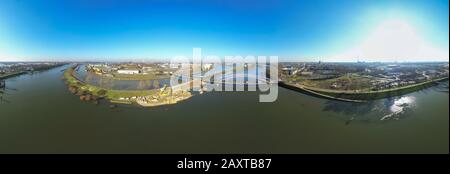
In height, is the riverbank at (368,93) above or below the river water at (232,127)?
above

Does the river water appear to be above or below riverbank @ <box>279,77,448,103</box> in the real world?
below

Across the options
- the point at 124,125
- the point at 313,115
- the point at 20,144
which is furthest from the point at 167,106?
the point at 313,115

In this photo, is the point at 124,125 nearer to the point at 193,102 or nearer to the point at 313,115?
the point at 193,102

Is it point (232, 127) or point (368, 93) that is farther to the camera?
point (368, 93)

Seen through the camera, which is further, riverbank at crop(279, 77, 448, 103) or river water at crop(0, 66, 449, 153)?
riverbank at crop(279, 77, 448, 103)

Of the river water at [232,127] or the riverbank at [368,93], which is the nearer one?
the river water at [232,127]

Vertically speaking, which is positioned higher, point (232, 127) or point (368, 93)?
point (368, 93)
